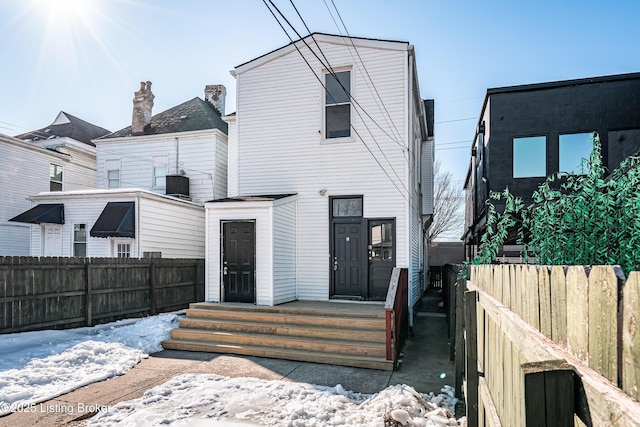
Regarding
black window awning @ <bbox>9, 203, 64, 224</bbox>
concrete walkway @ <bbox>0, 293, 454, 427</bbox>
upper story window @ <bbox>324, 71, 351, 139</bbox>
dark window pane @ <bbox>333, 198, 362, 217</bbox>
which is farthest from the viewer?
black window awning @ <bbox>9, 203, 64, 224</bbox>

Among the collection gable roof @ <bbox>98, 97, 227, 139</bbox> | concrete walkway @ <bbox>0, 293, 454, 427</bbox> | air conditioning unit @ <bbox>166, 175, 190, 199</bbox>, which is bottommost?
concrete walkway @ <bbox>0, 293, 454, 427</bbox>

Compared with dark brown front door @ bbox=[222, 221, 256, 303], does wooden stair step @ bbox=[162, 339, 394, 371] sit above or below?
below

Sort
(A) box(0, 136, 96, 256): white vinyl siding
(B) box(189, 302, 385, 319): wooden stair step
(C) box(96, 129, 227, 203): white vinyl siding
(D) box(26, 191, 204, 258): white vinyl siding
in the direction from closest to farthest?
(B) box(189, 302, 385, 319): wooden stair step → (D) box(26, 191, 204, 258): white vinyl siding → (A) box(0, 136, 96, 256): white vinyl siding → (C) box(96, 129, 227, 203): white vinyl siding

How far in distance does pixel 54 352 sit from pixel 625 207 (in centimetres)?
769

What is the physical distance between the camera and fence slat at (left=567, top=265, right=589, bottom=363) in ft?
3.63

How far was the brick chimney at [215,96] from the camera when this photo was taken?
59.1 feet

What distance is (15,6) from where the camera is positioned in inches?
305

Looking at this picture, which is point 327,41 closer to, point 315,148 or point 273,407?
point 315,148

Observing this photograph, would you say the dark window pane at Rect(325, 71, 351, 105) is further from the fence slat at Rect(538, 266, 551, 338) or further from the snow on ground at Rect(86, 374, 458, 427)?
the fence slat at Rect(538, 266, 551, 338)

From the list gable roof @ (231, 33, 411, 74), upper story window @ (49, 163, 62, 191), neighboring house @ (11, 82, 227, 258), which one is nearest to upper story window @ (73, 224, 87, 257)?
neighboring house @ (11, 82, 227, 258)

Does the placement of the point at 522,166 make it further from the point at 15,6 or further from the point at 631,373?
the point at 15,6

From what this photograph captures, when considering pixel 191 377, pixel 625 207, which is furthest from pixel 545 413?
pixel 191 377

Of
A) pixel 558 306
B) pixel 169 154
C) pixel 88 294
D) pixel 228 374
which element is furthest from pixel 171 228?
pixel 558 306

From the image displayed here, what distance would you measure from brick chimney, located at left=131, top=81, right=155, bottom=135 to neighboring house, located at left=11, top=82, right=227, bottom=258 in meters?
0.04
